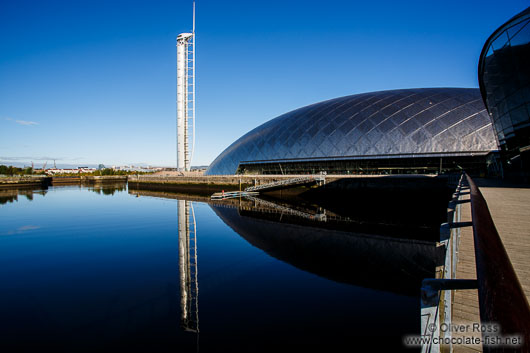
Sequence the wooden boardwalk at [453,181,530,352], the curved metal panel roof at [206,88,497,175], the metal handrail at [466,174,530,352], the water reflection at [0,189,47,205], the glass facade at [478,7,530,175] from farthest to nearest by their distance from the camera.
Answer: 1. the water reflection at [0,189,47,205]
2. the curved metal panel roof at [206,88,497,175]
3. the glass facade at [478,7,530,175]
4. the wooden boardwalk at [453,181,530,352]
5. the metal handrail at [466,174,530,352]

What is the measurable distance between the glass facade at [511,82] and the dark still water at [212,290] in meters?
7.69

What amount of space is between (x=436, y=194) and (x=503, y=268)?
105ft

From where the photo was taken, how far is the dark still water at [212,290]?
585cm

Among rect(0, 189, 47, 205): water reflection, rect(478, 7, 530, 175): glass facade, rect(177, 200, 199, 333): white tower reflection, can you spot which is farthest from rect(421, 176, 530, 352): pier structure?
rect(0, 189, 47, 205): water reflection

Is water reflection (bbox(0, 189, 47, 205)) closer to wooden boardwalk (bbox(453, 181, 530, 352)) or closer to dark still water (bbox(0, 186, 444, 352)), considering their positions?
dark still water (bbox(0, 186, 444, 352))

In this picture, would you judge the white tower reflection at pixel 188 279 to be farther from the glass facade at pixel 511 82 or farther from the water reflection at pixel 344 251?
the glass facade at pixel 511 82

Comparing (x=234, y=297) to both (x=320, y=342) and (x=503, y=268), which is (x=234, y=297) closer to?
(x=320, y=342)

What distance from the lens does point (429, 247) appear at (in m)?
11.6

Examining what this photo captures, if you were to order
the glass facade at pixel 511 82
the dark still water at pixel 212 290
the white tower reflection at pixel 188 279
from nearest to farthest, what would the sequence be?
the dark still water at pixel 212 290 → the white tower reflection at pixel 188 279 → the glass facade at pixel 511 82

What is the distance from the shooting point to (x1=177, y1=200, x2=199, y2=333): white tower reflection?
6520mm

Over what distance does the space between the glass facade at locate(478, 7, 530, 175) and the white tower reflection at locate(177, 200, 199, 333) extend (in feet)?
50.4

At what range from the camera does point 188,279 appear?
353 inches

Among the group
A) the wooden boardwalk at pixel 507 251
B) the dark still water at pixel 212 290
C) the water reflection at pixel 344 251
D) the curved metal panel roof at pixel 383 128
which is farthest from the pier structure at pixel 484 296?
the curved metal panel roof at pixel 383 128

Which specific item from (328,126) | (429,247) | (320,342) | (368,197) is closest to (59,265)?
(320,342)
